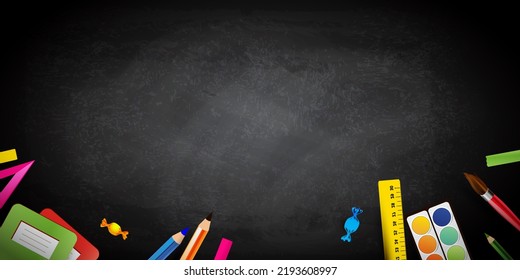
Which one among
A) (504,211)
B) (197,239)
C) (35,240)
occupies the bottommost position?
(35,240)

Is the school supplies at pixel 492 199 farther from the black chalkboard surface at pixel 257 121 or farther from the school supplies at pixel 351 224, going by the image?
the school supplies at pixel 351 224

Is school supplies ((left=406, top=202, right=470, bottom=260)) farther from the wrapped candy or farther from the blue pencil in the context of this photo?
the wrapped candy

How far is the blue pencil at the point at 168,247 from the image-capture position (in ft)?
3.91

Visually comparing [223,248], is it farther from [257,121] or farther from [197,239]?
[257,121]

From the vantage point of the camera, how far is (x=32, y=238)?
114cm

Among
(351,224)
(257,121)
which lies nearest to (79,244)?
(257,121)

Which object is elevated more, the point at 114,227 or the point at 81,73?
the point at 81,73

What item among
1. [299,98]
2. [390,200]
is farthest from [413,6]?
[390,200]

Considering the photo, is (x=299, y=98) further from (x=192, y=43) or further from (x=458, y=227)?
(x=458, y=227)

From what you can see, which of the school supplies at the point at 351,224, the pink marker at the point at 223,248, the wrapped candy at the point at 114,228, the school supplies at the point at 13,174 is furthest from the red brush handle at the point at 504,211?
the school supplies at the point at 13,174

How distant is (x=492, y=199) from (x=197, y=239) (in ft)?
2.71

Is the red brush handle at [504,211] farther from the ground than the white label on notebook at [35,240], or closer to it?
farther from the ground

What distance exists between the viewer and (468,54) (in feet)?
4.03
